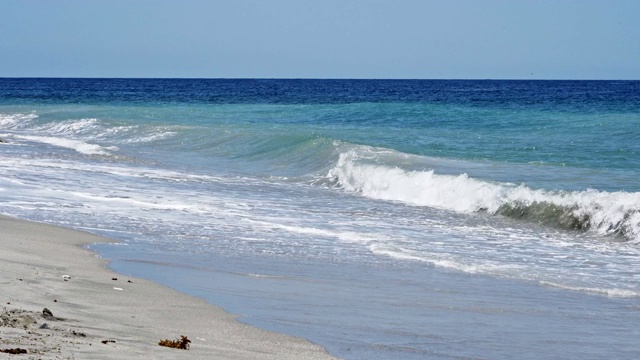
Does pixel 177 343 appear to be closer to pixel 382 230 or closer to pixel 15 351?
pixel 15 351

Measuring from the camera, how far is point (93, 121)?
3578cm

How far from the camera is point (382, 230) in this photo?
465 inches

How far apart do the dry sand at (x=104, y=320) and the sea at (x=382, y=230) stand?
0.31 metres

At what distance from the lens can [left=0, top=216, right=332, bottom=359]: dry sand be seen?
5161mm

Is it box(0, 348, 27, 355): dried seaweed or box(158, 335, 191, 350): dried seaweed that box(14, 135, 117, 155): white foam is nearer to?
box(158, 335, 191, 350): dried seaweed

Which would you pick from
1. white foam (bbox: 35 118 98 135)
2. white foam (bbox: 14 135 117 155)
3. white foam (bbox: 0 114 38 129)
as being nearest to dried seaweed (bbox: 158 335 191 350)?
white foam (bbox: 14 135 117 155)

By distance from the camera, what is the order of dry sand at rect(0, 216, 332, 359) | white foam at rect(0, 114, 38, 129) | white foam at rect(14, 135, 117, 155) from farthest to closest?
white foam at rect(0, 114, 38, 129), white foam at rect(14, 135, 117, 155), dry sand at rect(0, 216, 332, 359)

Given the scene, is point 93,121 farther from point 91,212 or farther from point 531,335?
point 531,335

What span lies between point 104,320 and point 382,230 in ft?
20.1

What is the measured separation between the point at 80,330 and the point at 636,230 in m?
8.13

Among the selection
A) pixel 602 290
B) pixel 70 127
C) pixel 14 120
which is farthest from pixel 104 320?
pixel 14 120

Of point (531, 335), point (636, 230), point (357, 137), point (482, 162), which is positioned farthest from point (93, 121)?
point (531, 335)

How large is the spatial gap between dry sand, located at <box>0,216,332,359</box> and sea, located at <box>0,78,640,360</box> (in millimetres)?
307

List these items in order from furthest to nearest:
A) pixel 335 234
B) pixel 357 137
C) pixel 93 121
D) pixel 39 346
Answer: pixel 93 121, pixel 357 137, pixel 335 234, pixel 39 346
